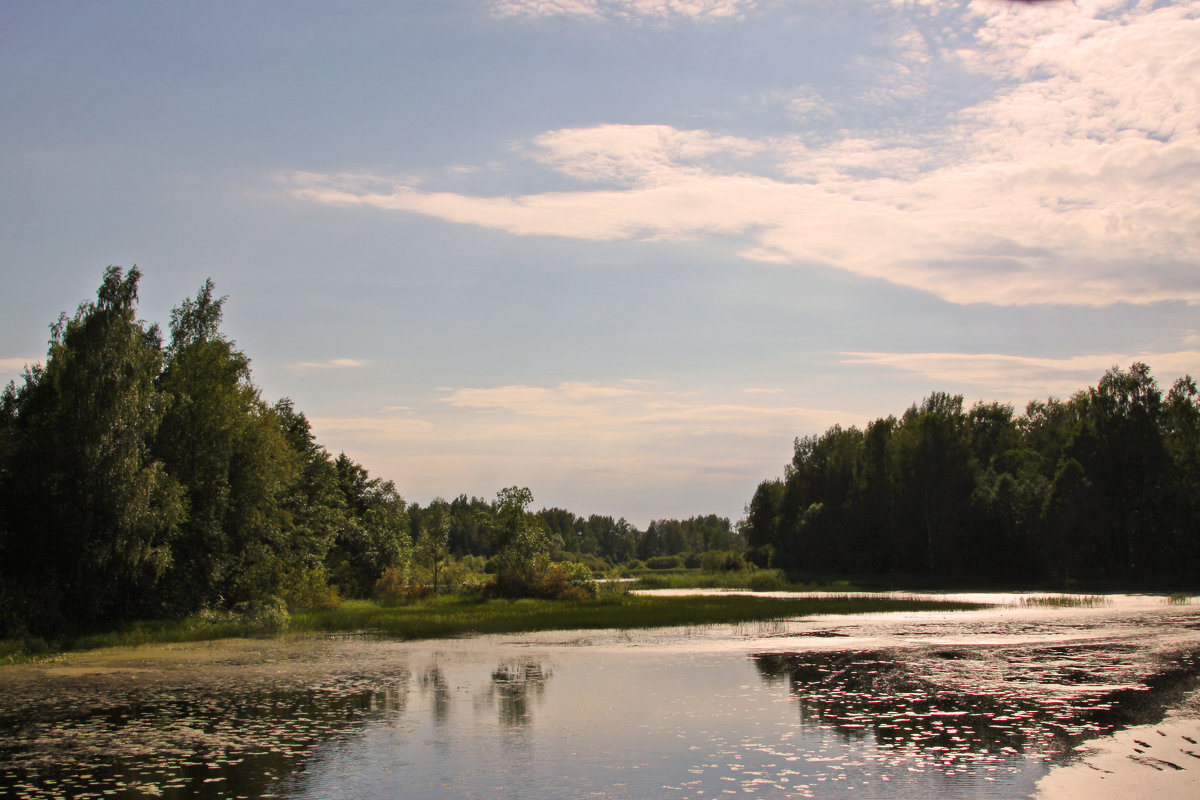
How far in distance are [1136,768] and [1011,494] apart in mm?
72677

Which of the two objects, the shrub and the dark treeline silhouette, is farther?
the dark treeline silhouette

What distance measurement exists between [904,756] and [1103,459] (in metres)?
66.4

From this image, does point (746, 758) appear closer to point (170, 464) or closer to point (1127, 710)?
point (1127, 710)

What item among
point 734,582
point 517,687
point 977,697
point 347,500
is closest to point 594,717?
point 517,687

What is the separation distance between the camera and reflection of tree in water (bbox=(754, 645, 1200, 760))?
1534cm

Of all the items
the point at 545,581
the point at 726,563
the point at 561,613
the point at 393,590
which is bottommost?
the point at 561,613

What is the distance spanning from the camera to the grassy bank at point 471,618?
34.3 metres

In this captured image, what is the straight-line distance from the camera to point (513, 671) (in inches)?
990

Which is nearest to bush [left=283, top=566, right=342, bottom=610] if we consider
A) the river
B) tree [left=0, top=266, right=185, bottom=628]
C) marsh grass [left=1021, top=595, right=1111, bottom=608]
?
tree [left=0, top=266, right=185, bottom=628]

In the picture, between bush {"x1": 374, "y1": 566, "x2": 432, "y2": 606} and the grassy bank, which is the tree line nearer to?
the grassy bank

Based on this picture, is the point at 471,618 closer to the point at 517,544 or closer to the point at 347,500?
the point at 517,544

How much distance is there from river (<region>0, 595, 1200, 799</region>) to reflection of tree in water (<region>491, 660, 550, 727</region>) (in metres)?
0.12

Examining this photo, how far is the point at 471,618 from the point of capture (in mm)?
41375

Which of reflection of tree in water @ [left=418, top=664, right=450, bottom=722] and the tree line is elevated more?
the tree line
